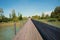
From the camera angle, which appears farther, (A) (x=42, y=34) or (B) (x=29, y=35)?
(B) (x=29, y=35)

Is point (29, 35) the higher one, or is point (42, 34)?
point (42, 34)

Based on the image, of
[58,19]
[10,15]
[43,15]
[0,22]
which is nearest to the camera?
[0,22]

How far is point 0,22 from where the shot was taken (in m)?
40.8

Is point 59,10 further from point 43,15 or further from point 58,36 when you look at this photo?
point 58,36

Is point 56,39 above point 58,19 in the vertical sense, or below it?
above

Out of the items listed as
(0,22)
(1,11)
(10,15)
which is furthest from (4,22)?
(10,15)

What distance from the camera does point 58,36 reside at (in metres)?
1.29

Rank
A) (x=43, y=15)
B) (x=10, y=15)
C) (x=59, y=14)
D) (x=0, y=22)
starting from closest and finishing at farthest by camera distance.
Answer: (x=0, y=22) → (x=59, y=14) → (x=10, y=15) → (x=43, y=15)

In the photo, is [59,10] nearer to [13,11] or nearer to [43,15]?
[13,11]

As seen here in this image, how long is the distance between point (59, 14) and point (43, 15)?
2727 centimetres

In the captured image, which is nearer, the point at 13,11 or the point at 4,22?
the point at 4,22

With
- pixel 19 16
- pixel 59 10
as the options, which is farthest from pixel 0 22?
pixel 59 10

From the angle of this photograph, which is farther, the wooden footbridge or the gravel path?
the gravel path

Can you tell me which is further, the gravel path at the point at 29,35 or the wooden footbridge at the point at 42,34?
the gravel path at the point at 29,35
